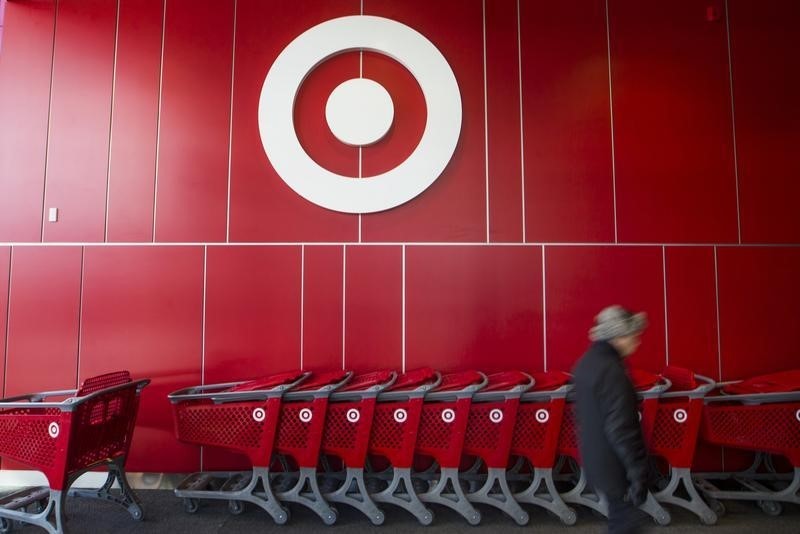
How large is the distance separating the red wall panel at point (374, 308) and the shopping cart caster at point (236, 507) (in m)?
1.21

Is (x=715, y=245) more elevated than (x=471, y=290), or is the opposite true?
(x=715, y=245)

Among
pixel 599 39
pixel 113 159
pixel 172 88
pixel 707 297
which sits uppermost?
pixel 599 39

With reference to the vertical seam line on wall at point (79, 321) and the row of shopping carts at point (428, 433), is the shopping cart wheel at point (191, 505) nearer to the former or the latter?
the row of shopping carts at point (428, 433)

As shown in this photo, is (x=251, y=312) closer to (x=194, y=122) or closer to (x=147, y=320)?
(x=147, y=320)

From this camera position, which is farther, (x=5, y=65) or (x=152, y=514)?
(x=5, y=65)

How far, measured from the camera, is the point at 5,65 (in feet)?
13.5

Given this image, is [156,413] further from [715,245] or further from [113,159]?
[715,245]

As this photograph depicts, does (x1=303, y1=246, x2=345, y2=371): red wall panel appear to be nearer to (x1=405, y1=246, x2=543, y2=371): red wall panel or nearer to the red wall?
the red wall

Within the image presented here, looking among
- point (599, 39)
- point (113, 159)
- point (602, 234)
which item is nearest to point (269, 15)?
point (113, 159)

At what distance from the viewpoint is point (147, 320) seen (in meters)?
3.91

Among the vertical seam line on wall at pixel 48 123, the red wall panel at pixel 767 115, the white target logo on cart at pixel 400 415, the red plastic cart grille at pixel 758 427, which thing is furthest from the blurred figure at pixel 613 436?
the vertical seam line on wall at pixel 48 123

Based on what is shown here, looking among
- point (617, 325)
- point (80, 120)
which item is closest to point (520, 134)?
point (617, 325)

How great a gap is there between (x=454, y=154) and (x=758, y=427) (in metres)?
2.87

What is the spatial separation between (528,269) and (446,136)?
128 cm
